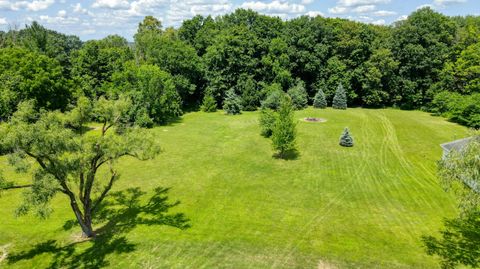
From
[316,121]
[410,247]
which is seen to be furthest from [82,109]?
[316,121]

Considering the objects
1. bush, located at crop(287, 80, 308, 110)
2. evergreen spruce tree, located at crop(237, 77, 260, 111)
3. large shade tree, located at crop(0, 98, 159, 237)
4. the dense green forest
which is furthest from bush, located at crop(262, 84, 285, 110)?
large shade tree, located at crop(0, 98, 159, 237)

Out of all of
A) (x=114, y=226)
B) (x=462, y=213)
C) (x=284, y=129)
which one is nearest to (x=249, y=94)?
(x=284, y=129)

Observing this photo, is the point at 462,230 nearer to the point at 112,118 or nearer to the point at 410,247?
the point at 410,247

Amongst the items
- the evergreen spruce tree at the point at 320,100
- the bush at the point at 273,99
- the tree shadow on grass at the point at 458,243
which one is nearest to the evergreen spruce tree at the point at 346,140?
the bush at the point at 273,99

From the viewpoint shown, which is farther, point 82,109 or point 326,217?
point 326,217

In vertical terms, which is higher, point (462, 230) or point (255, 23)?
point (255, 23)

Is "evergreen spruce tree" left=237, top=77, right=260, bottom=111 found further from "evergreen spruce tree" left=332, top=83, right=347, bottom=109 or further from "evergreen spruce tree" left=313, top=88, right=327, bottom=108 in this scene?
"evergreen spruce tree" left=332, top=83, right=347, bottom=109
